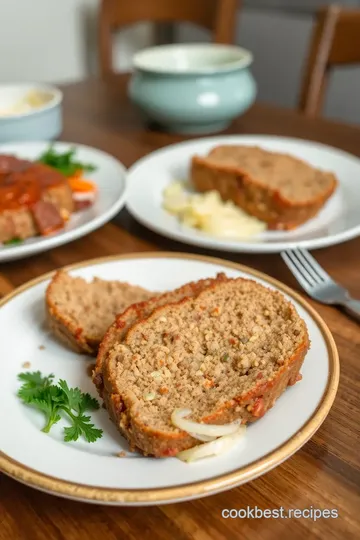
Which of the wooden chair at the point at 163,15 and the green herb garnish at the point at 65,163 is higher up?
the wooden chair at the point at 163,15

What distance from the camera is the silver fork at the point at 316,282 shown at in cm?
140

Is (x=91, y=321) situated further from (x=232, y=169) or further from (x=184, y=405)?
(x=232, y=169)

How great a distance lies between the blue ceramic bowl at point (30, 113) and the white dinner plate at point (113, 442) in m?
1.15

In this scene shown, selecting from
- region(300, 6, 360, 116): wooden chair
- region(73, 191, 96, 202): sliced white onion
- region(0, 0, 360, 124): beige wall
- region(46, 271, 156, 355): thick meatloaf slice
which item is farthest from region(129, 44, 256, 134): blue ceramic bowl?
region(0, 0, 360, 124): beige wall

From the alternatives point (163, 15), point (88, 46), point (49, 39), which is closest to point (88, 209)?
point (163, 15)

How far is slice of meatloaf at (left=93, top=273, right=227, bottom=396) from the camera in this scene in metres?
1.13

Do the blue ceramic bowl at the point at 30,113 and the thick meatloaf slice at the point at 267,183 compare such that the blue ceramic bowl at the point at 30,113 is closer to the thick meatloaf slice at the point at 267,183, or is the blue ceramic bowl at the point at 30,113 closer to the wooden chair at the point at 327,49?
the thick meatloaf slice at the point at 267,183

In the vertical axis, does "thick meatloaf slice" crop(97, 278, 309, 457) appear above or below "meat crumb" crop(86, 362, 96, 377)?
above

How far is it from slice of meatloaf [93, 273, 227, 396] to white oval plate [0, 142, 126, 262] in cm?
43

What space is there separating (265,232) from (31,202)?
0.72 meters

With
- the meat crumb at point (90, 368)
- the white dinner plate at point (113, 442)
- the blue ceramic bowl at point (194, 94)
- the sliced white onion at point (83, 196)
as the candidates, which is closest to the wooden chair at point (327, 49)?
the blue ceramic bowl at point (194, 94)

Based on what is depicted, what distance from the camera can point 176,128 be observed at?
2.55 metres

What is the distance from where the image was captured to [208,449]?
36.5 inches

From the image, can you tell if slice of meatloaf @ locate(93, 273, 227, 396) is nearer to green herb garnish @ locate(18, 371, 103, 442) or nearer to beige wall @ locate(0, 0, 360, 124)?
green herb garnish @ locate(18, 371, 103, 442)
